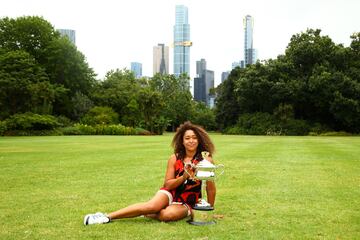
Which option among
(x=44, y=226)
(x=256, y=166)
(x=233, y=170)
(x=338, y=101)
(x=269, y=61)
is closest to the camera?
(x=44, y=226)

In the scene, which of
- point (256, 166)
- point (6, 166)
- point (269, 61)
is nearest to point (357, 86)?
point (269, 61)

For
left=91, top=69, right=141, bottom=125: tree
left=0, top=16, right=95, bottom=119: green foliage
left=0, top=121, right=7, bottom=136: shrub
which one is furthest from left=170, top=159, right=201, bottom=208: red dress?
left=91, top=69, right=141, bottom=125: tree

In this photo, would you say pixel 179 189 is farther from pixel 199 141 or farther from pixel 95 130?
pixel 95 130

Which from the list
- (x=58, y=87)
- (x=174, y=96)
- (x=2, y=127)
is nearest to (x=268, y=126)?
(x=58, y=87)

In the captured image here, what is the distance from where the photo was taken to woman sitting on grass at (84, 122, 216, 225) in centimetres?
630

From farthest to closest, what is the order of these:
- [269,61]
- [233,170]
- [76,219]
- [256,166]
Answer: [269,61] < [256,166] < [233,170] < [76,219]

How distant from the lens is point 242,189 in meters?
9.61

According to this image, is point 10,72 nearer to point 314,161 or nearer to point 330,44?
point 330,44

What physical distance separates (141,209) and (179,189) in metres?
0.68

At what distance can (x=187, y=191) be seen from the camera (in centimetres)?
663

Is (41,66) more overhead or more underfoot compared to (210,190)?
more overhead

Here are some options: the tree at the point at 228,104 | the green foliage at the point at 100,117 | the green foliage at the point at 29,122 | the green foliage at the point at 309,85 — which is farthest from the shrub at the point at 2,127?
the tree at the point at 228,104

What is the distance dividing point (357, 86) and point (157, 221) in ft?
153

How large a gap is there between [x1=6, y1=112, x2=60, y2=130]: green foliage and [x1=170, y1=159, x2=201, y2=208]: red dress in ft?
135
